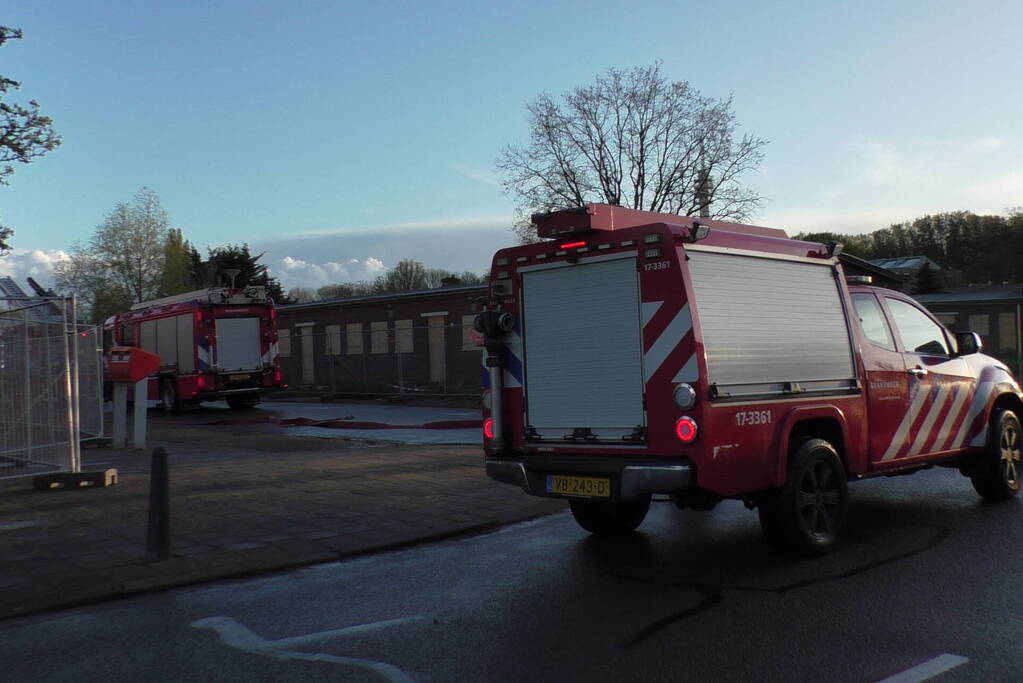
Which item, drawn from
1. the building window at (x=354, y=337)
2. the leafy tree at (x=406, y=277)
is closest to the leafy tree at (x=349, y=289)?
the leafy tree at (x=406, y=277)

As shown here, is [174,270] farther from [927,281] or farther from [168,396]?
[927,281]

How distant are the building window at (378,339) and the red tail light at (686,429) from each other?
3370 centimetres

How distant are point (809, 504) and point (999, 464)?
3.04 metres

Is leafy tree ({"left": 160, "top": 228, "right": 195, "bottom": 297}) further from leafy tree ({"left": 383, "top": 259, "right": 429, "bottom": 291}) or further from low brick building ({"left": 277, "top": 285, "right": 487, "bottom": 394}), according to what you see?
leafy tree ({"left": 383, "top": 259, "right": 429, "bottom": 291})

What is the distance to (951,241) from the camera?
300 ft

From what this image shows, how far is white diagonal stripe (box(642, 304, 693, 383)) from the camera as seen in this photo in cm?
583

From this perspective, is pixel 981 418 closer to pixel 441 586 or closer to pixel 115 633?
pixel 441 586

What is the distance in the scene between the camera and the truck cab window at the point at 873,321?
7242mm

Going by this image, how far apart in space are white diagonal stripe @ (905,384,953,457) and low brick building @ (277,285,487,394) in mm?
21694

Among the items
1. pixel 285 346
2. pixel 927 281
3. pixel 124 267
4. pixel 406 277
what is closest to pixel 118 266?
pixel 124 267

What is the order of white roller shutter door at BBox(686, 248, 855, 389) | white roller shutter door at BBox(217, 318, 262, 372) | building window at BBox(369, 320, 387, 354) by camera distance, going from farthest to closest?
building window at BBox(369, 320, 387, 354) < white roller shutter door at BBox(217, 318, 262, 372) < white roller shutter door at BBox(686, 248, 855, 389)

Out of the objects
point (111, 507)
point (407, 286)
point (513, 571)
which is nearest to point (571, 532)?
point (513, 571)

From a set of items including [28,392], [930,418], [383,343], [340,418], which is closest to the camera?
[930,418]

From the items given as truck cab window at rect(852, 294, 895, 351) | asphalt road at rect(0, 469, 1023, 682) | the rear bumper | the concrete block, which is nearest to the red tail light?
the rear bumper
